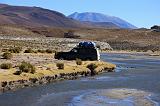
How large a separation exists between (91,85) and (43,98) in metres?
8.30

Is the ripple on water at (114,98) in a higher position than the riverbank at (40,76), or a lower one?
lower

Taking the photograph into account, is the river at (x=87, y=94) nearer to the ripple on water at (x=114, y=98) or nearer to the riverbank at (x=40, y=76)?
the ripple on water at (x=114, y=98)

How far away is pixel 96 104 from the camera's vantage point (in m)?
24.9

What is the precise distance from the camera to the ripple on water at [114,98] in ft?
82.8

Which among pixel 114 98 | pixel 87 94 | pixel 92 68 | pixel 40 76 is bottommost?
pixel 114 98

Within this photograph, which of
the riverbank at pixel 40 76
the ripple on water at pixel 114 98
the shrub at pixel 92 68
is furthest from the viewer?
the shrub at pixel 92 68

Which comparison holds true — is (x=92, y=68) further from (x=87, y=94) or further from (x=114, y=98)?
(x=114, y=98)

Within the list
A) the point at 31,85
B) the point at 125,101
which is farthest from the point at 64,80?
the point at 125,101

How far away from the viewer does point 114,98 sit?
2755cm

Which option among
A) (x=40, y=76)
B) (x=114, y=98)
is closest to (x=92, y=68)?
(x=40, y=76)

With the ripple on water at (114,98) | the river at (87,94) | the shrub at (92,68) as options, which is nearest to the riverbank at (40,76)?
the shrub at (92,68)

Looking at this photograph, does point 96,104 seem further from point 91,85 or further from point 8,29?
point 8,29

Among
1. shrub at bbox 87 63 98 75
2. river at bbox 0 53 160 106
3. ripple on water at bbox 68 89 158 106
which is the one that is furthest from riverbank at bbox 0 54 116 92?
ripple on water at bbox 68 89 158 106

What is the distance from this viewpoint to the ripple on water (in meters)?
25.2
